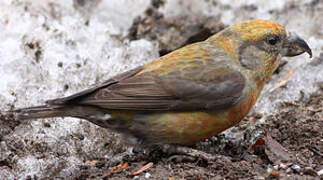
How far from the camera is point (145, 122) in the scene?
4.31 metres

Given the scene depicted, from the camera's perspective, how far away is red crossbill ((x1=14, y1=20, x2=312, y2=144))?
13.9 ft

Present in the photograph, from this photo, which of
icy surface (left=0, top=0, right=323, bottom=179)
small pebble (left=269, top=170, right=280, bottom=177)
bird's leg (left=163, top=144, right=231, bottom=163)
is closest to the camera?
small pebble (left=269, top=170, right=280, bottom=177)

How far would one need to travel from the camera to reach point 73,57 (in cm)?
566

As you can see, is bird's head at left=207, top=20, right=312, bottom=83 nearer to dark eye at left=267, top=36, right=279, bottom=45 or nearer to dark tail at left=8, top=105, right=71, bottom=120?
dark eye at left=267, top=36, right=279, bottom=45

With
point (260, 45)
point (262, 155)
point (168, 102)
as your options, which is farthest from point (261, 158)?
point (260, 45)

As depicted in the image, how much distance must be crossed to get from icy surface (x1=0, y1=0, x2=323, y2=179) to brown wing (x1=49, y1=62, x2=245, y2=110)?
650mm

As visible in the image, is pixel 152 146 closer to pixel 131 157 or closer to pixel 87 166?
pixel 131 157

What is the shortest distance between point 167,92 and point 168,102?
9 cm

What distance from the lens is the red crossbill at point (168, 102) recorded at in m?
4.25

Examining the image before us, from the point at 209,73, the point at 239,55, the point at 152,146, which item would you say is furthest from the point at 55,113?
the point at 239,55

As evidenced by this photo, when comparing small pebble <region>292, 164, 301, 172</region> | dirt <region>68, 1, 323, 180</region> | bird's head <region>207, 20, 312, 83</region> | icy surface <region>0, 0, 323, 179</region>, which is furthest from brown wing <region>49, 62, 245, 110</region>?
small pebble <region>292, 164, 301, 172</region>

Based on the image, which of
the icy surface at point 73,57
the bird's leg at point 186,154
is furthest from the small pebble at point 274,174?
the icy surface at point 73,57

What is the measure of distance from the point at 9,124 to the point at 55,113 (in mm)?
754

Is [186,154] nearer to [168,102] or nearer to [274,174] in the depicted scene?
[168,102]
